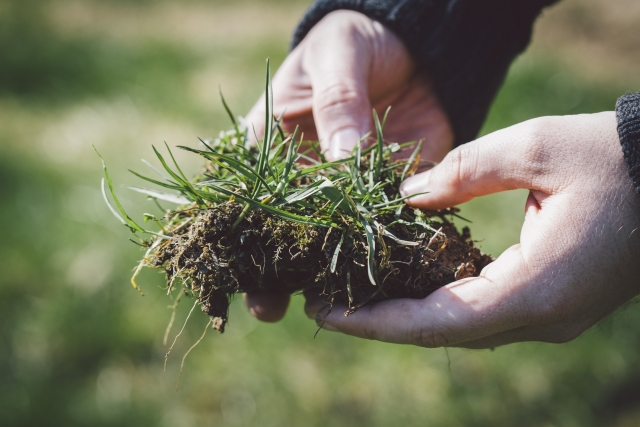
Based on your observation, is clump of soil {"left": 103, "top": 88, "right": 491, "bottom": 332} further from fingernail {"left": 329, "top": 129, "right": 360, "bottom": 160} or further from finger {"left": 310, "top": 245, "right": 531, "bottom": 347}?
fingernail {"left": 329, "top": 129, "right": 360, "bottom": 160}

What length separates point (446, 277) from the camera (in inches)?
61.7

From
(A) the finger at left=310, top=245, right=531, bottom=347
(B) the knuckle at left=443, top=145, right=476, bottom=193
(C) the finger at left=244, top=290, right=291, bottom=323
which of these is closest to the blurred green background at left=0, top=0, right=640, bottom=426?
(A) the finger at left=310, top=245, right=531, bottom=347

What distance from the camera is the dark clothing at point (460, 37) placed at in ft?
8.13

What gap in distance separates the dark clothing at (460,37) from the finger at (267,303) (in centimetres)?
139

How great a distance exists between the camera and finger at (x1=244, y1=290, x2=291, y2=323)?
73.7 inches

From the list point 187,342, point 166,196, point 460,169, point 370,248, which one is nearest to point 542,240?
point 460,169

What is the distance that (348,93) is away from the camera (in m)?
2.07

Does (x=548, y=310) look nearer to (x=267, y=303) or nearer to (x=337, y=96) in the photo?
(x=267, y=303)

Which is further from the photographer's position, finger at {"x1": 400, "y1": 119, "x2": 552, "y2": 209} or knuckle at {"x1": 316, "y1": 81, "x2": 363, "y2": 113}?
knuckle at {"x1": 316, "y1": 81, "x2": 363, "y2": 113}

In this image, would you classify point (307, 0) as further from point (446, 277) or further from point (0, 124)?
point (446, 277)

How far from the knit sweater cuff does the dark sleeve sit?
3.69 feet

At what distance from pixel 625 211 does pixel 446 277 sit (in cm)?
58

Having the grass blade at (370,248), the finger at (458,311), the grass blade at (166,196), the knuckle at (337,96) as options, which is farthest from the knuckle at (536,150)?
the grass blade at (166,196)

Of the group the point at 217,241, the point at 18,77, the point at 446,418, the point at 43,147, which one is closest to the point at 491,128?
the point at 446,418
